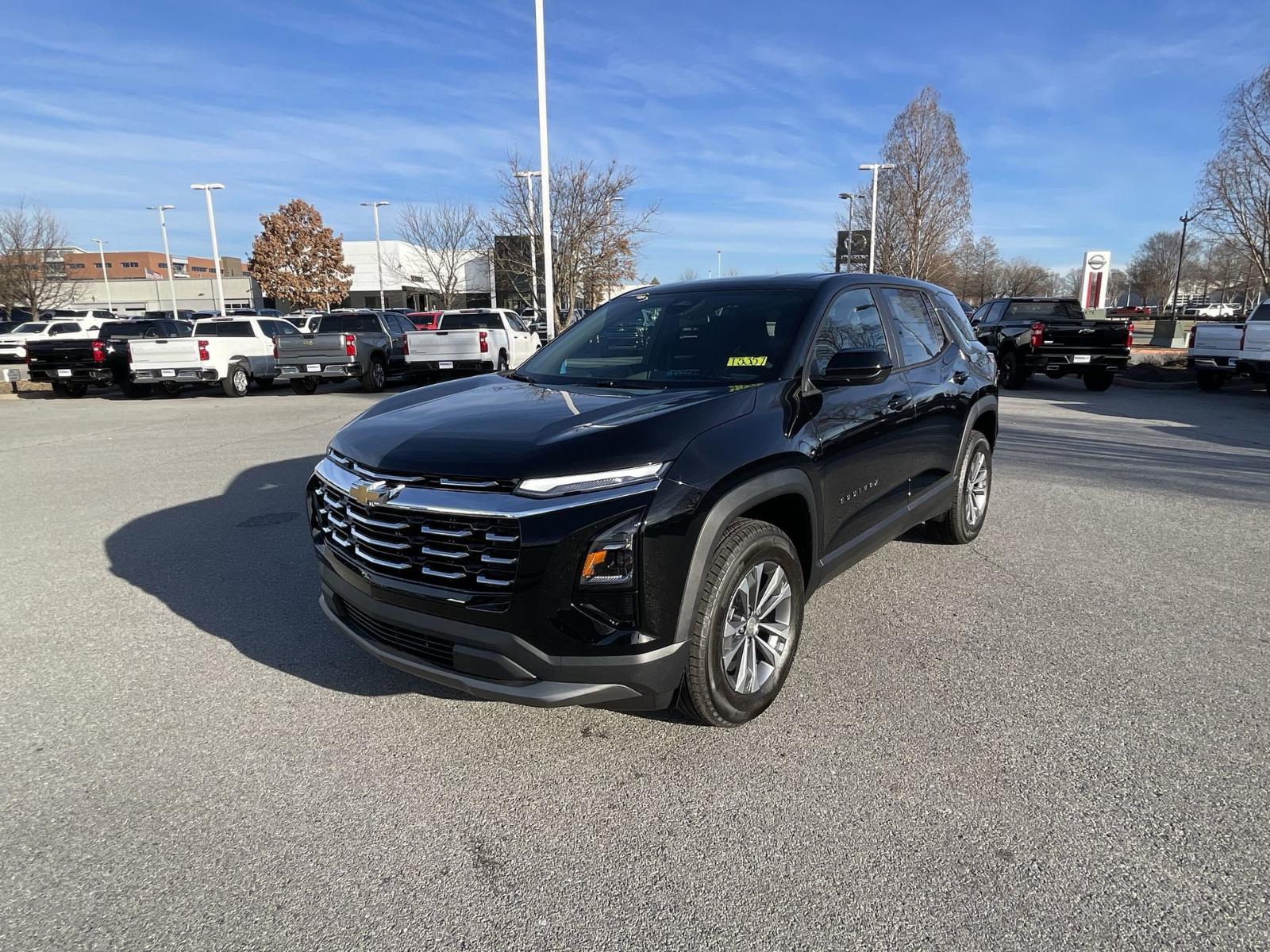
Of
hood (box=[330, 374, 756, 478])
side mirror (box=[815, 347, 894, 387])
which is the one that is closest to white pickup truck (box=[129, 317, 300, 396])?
hood (box=[330, 374, 756, 478])

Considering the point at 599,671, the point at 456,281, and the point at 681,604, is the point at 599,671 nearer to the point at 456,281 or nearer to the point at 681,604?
the point at 681,604

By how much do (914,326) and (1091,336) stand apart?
1333 centimetres

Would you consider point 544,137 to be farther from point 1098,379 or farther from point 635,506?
point 635,506

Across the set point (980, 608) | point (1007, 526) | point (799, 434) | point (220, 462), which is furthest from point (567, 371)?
point (220, 462)

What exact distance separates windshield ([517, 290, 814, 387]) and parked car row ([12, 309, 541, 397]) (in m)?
13.1

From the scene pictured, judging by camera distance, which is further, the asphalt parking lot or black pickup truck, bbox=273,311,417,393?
black pickup truck, bbox=273,311,417,393

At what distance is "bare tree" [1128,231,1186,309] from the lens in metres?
80.6

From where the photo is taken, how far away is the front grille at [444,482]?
2605 millimetres

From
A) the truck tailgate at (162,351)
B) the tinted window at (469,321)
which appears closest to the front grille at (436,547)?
the truck tailgate at (162,351)

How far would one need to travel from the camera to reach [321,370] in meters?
16.5

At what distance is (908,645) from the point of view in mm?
3902

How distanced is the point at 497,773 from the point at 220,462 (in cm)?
725

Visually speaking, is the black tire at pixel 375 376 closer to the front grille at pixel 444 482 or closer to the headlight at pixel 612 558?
the front grille at pixel 444 482

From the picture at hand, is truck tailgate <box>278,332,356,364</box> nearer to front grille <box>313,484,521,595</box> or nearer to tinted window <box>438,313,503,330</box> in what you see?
tinted window <box>438,313,503,330</box>
